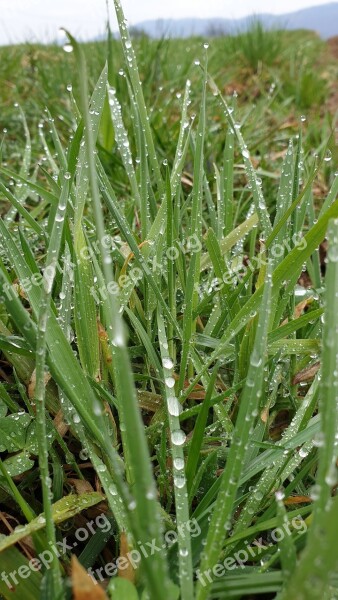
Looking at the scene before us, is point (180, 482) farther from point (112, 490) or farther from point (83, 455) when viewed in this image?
point (83, 455)

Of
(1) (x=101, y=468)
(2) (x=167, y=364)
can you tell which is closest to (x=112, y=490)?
(1) (x=101, y=468)

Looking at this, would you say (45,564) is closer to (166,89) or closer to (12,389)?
(12,389)

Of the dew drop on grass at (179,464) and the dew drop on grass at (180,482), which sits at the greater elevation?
the dew drop on grass at (179,464)

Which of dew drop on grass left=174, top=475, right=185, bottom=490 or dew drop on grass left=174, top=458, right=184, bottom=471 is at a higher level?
dew drop on grass left=174, top=458, right=184, bottom=471

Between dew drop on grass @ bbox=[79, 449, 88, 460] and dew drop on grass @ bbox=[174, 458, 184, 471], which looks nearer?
dew drop on grass @ bbox=[174, 458, 184, 471]

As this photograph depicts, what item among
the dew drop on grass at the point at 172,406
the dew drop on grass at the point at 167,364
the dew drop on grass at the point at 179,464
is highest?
the dew drop on grass at the point at 167,364

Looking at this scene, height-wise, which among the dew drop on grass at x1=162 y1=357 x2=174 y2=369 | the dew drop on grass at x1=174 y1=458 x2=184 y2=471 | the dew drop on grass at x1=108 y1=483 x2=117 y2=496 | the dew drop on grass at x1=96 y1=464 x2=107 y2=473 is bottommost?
the dew drop on grass at x1=108 y1=483 x2=117 y2=496

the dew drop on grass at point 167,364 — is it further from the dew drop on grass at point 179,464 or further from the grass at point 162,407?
the dew drop on grass at point 179,464

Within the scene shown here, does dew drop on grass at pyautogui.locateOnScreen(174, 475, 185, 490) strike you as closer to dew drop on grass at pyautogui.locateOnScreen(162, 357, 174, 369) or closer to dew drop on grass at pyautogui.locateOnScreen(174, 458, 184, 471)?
dew drop on grass at pyautogui.locateOnScreen(174, 458, 184, 471)

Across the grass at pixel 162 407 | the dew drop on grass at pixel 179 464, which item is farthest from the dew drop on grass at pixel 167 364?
the dew drop on grass at pixel 179 464

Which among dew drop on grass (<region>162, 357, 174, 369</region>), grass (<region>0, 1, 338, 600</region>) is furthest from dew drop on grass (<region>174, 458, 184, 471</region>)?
dew drop on grass (<region>162, 357, 174, 369</region>)

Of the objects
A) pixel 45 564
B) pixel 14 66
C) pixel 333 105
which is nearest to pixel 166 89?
pixel 14 66
